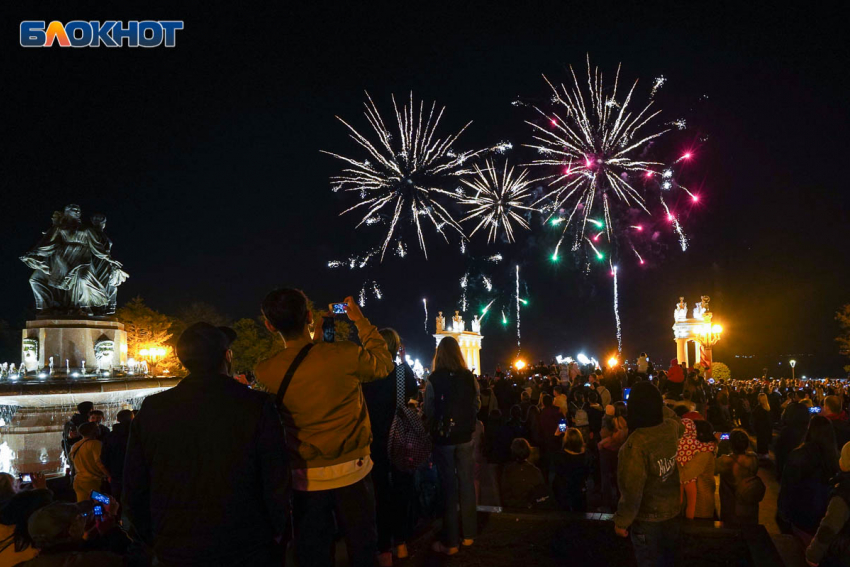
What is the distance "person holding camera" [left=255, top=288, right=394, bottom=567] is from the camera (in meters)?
3.76

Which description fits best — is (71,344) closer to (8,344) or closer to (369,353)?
(369,353)

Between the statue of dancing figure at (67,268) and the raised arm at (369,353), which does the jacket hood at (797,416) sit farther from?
the statue of dancing figure at (67,268)

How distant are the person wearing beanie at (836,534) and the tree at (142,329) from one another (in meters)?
48.4

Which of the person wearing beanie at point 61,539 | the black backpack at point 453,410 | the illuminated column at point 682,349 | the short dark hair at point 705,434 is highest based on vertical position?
the black backpack at point 453,410

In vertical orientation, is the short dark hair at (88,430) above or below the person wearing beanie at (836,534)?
above

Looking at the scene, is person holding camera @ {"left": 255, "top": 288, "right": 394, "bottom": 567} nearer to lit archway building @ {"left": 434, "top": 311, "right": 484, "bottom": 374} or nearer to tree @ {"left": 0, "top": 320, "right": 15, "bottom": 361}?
lit archway building @ {"left": 434, "top": 311, "right": 484, "bottom": 374}

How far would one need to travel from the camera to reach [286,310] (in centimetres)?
385

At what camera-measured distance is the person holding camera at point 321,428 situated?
3.76 meters

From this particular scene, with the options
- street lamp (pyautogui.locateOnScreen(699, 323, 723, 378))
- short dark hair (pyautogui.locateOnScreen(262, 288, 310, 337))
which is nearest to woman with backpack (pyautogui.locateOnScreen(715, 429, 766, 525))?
short dark hair (pyautogui.locateOnScreen(262, 288, 310, 337))

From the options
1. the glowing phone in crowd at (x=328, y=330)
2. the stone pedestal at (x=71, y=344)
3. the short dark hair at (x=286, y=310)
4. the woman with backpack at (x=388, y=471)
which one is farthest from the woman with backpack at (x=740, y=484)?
the stone pedestal at (x=71, y=344)

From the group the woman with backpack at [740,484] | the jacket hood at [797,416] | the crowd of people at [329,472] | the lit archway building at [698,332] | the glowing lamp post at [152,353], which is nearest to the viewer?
the crowd of people at [329,472]

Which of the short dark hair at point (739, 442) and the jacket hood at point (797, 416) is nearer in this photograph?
the short dark hair at point (739, 442)

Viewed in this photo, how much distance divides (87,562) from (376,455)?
90.4 inches

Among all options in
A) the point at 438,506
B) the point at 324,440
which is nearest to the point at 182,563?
the point at 324,440
